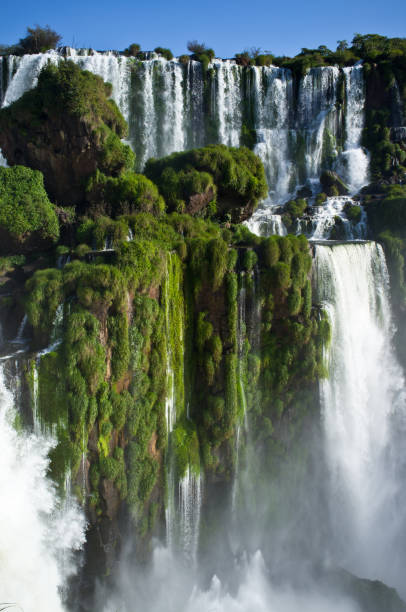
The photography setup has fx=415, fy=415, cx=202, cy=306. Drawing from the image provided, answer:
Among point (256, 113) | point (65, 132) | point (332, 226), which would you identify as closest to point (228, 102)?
point (256, 113)

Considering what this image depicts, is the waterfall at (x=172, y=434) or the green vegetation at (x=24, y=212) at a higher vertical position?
the green vegetation at (x=24, y=212)

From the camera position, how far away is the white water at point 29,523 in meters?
8.45

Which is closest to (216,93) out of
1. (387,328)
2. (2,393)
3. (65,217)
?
(65,217)

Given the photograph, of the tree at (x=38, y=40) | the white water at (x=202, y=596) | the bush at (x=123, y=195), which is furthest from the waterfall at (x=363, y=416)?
the tree at (x=38, y=40)

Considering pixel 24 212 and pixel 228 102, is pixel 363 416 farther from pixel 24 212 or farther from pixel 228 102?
pixel 228 102

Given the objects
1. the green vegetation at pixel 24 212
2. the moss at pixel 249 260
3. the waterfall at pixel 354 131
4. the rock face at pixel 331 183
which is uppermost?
the waterfall at pixel 354 131

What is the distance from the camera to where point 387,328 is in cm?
1620

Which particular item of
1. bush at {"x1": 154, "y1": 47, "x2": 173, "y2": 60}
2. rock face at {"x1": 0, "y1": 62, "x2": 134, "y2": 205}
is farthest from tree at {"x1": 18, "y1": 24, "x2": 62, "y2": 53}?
rock face at {"x1": 0, "y1": 62, "x2": 134, "y2": 205}

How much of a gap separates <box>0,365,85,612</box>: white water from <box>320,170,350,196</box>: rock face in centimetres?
2075

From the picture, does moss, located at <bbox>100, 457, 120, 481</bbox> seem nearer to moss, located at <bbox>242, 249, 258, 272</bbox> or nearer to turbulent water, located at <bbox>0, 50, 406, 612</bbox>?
turbulent water, located at <bbox>0, 50, 406, 612</bbox>

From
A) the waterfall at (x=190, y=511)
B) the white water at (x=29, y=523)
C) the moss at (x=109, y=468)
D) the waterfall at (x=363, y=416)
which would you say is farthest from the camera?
the waterfall at (x=363, y=416)

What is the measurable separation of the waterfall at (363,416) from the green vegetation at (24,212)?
29.8ft

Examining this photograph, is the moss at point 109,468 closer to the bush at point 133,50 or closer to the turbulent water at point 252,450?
the turbulent water at point 252,450

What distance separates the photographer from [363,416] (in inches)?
579
